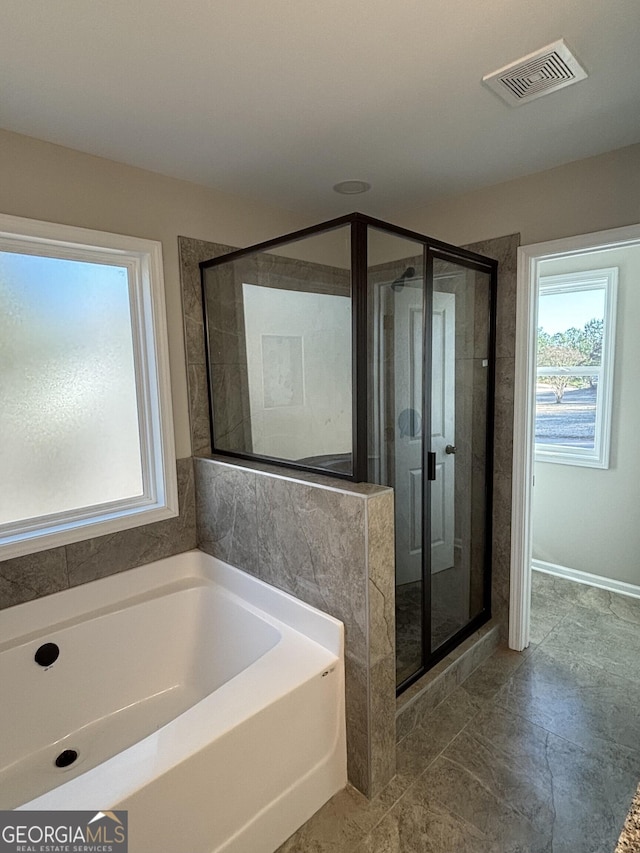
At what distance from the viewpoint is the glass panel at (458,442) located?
2.28m

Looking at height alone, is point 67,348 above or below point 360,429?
above

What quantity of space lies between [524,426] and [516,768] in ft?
4.97

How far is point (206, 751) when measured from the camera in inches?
52.6

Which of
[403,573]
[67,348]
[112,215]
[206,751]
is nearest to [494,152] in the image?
[112,215]

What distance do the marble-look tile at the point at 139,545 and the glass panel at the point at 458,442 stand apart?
127cm

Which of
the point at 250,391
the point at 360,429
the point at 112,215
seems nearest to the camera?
the point at 360,429

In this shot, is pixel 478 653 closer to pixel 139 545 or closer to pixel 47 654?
pixel 139 545

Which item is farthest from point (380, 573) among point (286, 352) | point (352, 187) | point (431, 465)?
point (352, 187)

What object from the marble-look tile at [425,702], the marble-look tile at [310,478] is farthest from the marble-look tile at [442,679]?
the marble-look tile at [310,478]

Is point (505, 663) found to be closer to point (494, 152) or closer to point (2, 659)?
point (2, 659)

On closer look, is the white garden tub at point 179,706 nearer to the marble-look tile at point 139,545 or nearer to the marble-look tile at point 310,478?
the marble-look tile at point 139,545

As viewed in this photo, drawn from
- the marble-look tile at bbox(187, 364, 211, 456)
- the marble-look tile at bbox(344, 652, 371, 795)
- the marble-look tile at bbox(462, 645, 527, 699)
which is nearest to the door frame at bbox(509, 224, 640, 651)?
the marble-look tile at bbox(462, 645, 527, 699)

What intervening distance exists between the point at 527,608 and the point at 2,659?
8.21ft

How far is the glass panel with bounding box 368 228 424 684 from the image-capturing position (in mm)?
1987
